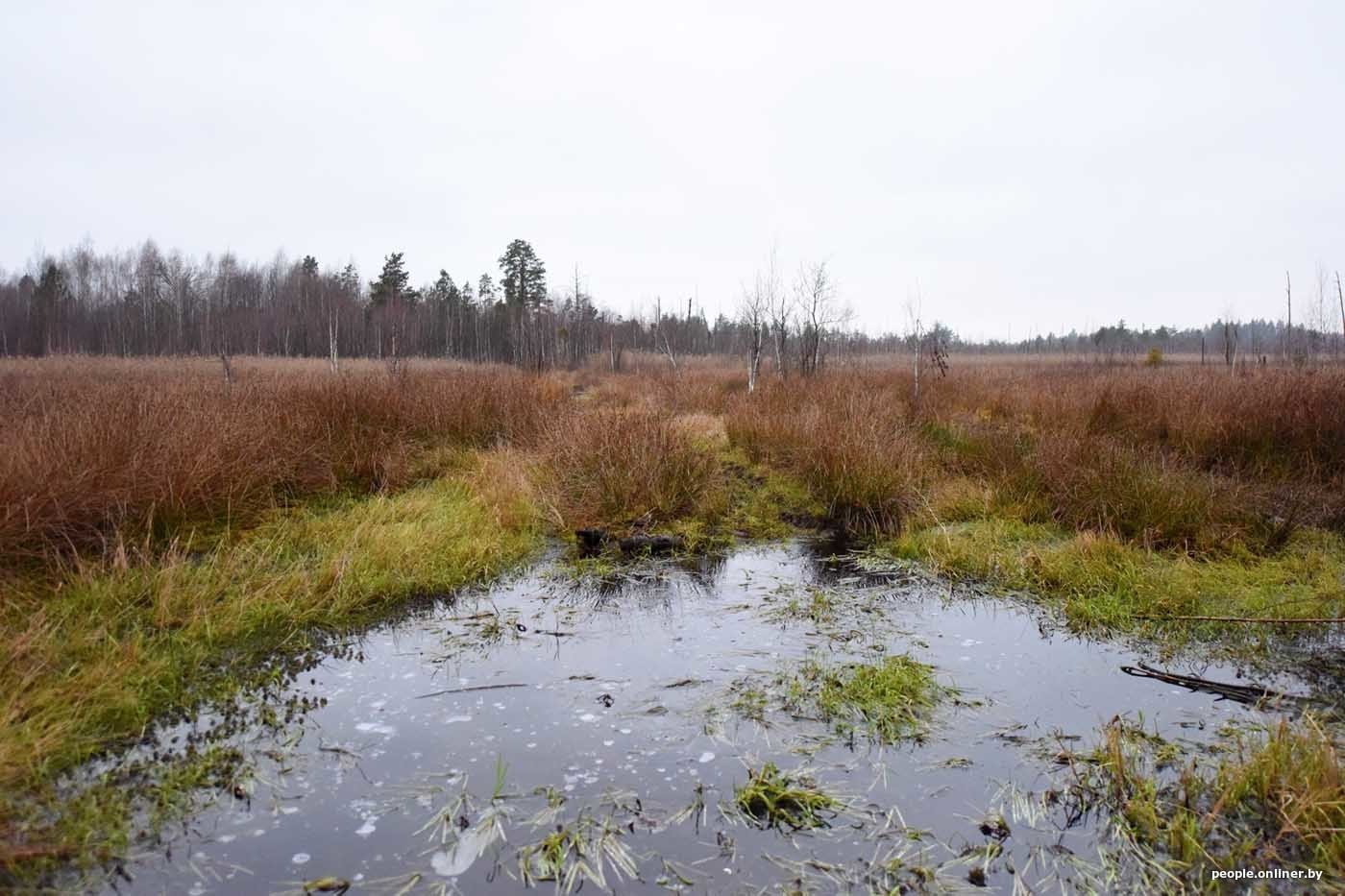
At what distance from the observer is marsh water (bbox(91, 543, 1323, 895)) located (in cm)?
279

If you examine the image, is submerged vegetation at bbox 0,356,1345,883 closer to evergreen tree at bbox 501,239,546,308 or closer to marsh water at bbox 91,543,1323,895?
marsh water at bbox 91,543,1323,895

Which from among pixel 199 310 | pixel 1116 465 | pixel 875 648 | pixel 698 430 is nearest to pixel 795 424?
pixel 698 430

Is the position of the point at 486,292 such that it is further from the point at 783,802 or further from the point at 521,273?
the point at 783,802

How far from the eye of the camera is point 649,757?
11.8 ft

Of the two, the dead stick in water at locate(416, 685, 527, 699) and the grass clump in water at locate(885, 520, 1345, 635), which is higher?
the grass clump in water at locate(885, 520, 1345, 635)

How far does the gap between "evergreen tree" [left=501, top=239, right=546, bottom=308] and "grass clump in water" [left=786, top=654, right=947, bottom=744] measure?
5139 centimetres

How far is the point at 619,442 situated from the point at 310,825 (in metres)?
5.94

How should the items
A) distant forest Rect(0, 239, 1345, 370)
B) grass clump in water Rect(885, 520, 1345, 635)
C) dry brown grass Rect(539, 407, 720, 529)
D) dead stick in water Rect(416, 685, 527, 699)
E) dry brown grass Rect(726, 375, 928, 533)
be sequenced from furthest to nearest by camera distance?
distant forest Rect(0, 239, 1345, 370), dry brown grass Rect(726, 375, 928, 533), dry brown grass Rect(539, 407, 720, 529), grass clump in water Rect(885, 520, 1345, 635), dead stick in water Rect(416, 685, 527, 699)

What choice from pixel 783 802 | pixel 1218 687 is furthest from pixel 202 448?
Answer: pixel 1218 687

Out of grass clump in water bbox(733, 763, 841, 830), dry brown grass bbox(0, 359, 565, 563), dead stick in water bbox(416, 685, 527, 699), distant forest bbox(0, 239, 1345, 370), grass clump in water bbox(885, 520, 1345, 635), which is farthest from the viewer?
distant forest bbox(0, 239, 1345, 370)

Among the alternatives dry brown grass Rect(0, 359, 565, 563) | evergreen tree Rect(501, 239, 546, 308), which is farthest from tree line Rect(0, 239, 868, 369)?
dry brown grass Rect(0, 359, 565, 563)

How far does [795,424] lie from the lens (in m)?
10.6

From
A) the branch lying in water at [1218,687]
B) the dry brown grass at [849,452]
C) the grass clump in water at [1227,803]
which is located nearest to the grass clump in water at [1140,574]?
the branch lying in water at [1218,687]

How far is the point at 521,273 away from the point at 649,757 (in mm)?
53545
